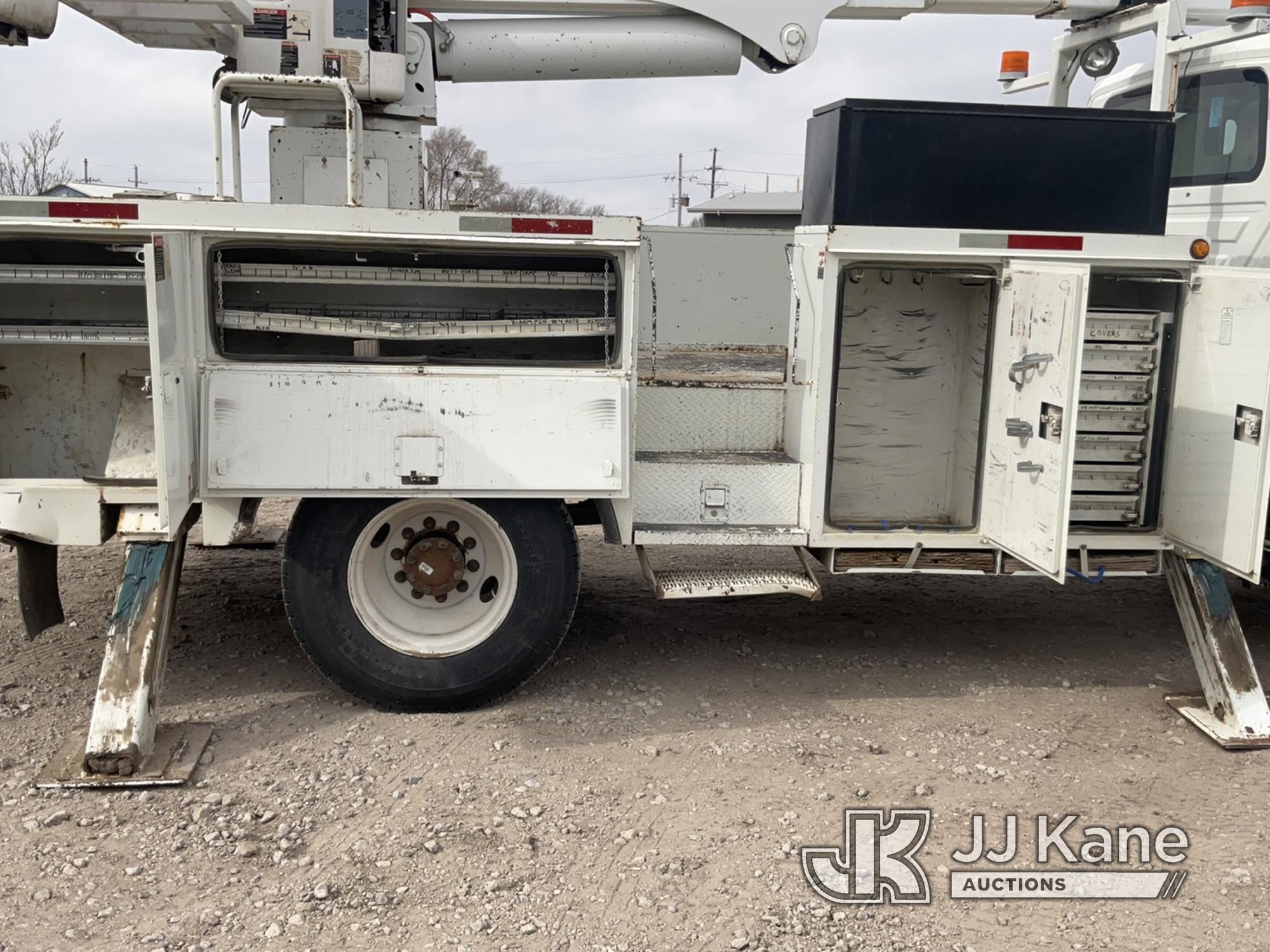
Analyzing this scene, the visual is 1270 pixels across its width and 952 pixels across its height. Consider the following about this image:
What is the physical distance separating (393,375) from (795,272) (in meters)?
1.78

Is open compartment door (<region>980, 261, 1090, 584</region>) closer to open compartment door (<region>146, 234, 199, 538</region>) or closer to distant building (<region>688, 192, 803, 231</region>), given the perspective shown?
open compartment door (<region>146, 234, 199, 538</region>)

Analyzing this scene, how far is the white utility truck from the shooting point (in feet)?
14.7

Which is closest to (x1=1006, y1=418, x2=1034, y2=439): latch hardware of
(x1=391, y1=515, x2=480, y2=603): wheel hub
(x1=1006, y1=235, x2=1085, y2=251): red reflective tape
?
(x1=1006, y1=235, x2=1085, y2=251): red reflective tape

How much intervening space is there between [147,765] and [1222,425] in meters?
4.28

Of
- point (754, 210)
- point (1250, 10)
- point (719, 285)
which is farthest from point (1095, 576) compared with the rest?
point (754, 210)

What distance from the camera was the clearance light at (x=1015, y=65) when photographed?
7141 millimetres

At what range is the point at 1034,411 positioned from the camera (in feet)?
15.3

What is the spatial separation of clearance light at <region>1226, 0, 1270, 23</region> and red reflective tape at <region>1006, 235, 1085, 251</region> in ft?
5.15

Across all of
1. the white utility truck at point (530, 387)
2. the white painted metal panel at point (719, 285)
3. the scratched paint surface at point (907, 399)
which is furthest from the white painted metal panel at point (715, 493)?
the white painted metal panel at point (719, 285)

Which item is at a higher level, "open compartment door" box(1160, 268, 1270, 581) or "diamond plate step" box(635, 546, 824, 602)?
"open compartment door" box(1160, 268, 1270, 581)

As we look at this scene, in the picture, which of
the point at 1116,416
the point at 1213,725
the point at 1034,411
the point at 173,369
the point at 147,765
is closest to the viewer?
the point at 147,765

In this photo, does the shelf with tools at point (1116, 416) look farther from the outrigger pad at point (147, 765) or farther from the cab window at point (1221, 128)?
the outrigger pad at point (147, 765)

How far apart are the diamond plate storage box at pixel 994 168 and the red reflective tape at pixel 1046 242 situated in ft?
0.31

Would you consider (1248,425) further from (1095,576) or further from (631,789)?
(631,789)
